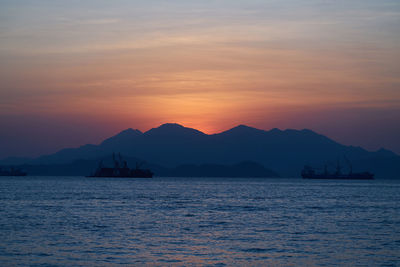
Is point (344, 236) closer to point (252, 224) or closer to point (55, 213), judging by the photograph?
point (252, 224)

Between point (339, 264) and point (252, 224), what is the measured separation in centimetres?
2094

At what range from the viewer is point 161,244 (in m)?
36.1

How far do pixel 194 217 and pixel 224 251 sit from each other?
23.7 metres

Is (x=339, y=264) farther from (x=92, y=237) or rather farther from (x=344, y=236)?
(x=92, y=237)

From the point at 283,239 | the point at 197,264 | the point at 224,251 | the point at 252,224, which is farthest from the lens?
the point at 252,224

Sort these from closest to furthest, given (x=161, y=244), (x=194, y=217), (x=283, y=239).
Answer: (x=161, y=244) → (x=283, y=239) → (x=194, y=217)

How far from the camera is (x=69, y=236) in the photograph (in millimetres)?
39906

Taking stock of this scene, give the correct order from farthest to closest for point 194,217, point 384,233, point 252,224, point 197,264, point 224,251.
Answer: point 194,217
point 252,224
point 384,233
point 224,251
point 197,264

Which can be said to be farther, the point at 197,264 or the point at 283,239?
the point at 283,239

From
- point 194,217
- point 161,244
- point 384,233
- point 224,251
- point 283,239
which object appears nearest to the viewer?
point 224,251

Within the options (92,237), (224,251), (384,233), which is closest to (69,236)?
(92,237)

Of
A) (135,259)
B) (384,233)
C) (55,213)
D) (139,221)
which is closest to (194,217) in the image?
(139,221)

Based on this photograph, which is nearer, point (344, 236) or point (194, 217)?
point (344, 236)

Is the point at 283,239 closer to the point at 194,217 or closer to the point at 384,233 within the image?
the point at 384,233
